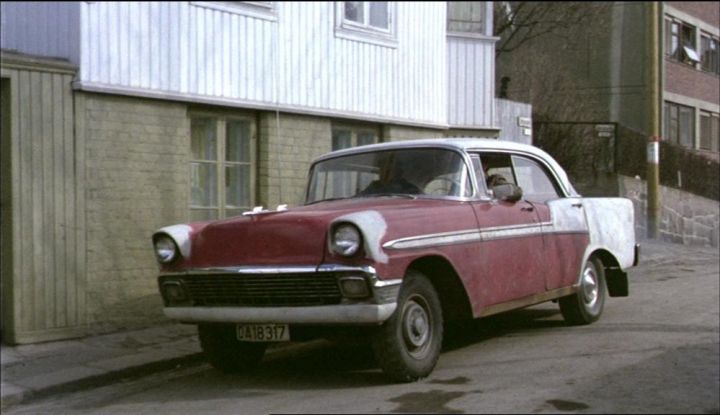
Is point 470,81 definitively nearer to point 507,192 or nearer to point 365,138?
point 365,138

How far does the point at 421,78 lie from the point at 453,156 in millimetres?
6633

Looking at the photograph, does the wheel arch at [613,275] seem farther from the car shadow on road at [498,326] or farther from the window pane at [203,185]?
the window pane at [203,185]

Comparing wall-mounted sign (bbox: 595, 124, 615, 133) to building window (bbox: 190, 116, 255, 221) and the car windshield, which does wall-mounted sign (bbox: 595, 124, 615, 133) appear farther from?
the car windshield

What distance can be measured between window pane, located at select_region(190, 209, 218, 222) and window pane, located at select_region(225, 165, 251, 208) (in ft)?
0.80

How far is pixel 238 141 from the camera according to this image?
10.5 m

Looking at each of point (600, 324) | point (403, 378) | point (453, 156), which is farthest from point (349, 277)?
point (600, 324)

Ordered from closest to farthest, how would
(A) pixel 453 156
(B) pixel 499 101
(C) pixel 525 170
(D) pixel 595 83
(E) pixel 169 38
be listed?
(A) pixel 453 156, (C) pixel 525 170, (E) pixel 169 38, (B) pixel 499 101, (D) pixel 595 83

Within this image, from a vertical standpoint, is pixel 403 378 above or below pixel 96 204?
below

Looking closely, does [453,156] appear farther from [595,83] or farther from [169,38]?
[595,83]

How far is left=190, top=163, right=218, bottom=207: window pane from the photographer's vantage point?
9.94 metres

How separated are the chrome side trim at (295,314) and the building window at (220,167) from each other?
4.28 m

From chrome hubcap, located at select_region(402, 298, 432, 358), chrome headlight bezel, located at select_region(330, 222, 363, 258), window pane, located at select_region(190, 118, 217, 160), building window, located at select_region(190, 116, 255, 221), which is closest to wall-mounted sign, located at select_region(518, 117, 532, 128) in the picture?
building window, located at select_region(190, 116, 255, 221)

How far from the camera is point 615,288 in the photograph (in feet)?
27.4

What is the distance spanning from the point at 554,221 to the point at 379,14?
19.9 ft
